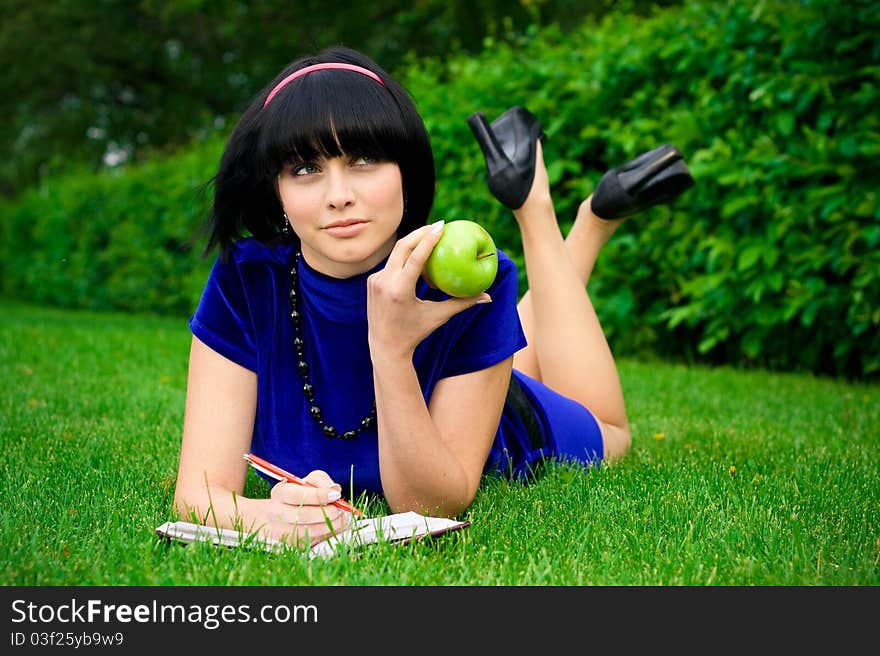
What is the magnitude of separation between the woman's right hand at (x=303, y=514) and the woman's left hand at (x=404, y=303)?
1.11 feet

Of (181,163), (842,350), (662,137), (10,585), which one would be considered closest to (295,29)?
Answer: (181,163)

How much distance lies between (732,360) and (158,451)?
4281mm

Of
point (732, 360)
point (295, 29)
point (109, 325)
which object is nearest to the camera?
point (732, 360)

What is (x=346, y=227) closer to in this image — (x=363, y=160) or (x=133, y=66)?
(x=363, y=160)

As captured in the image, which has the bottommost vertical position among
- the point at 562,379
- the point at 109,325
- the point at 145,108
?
the point at 109,325

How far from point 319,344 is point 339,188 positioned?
52 centimetres

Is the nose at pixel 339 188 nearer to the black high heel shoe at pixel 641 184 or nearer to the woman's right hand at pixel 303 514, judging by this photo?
the woman's right hand at pixel 303 514

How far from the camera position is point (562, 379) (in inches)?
139

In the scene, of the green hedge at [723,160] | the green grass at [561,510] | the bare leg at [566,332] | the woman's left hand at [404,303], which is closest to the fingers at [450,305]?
the woman's left hand at [404,303]

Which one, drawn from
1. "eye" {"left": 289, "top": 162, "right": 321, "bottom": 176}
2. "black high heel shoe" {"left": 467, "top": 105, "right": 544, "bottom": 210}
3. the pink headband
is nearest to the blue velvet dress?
"eye" {"left": 289, "top": 162, "right": 321, "bottom": 176}

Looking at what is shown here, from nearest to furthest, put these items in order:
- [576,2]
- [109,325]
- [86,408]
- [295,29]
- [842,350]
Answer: [86,408]
[842,350]
[109,325]
[576,2]
[295,29]

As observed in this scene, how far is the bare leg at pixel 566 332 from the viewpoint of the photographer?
11.4 feet

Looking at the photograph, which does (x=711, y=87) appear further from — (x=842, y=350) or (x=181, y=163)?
(x=181, y=163)

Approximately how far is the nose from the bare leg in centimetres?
148
